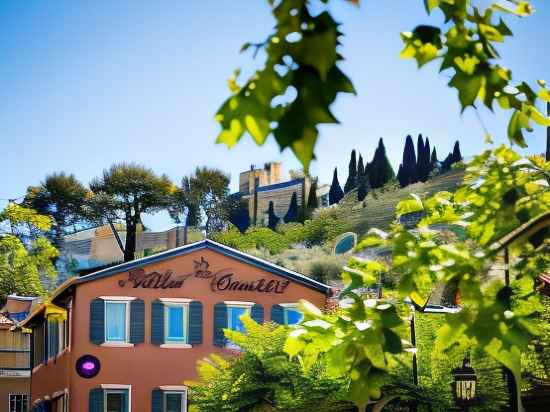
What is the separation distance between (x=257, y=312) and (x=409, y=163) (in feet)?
195

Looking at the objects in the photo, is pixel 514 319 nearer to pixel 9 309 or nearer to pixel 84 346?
pixel 84 346

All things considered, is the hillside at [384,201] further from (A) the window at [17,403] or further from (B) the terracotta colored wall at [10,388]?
(A) the window at [17,403]

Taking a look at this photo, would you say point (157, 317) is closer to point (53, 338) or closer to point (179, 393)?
point (179, 393)

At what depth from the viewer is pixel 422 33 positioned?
4617mm

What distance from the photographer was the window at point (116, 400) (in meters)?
44.9

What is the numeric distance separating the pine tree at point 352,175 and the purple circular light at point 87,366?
63.7m

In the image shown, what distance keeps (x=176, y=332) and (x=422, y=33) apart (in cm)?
4224

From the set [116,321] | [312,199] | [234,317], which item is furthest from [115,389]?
[312,199]

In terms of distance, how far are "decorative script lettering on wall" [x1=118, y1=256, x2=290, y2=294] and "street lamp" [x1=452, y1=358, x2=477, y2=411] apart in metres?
11.7

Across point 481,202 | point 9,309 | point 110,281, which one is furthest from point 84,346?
point 481,202

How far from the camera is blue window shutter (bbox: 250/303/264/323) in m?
47.3

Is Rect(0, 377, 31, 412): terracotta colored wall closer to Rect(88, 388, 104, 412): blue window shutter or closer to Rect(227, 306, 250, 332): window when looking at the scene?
Rect(88, 388, 104, 412): blue window shutter

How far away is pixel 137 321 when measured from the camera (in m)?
46.2

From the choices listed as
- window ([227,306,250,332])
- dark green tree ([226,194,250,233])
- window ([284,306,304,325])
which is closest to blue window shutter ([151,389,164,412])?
window ([227,306,250,332])
